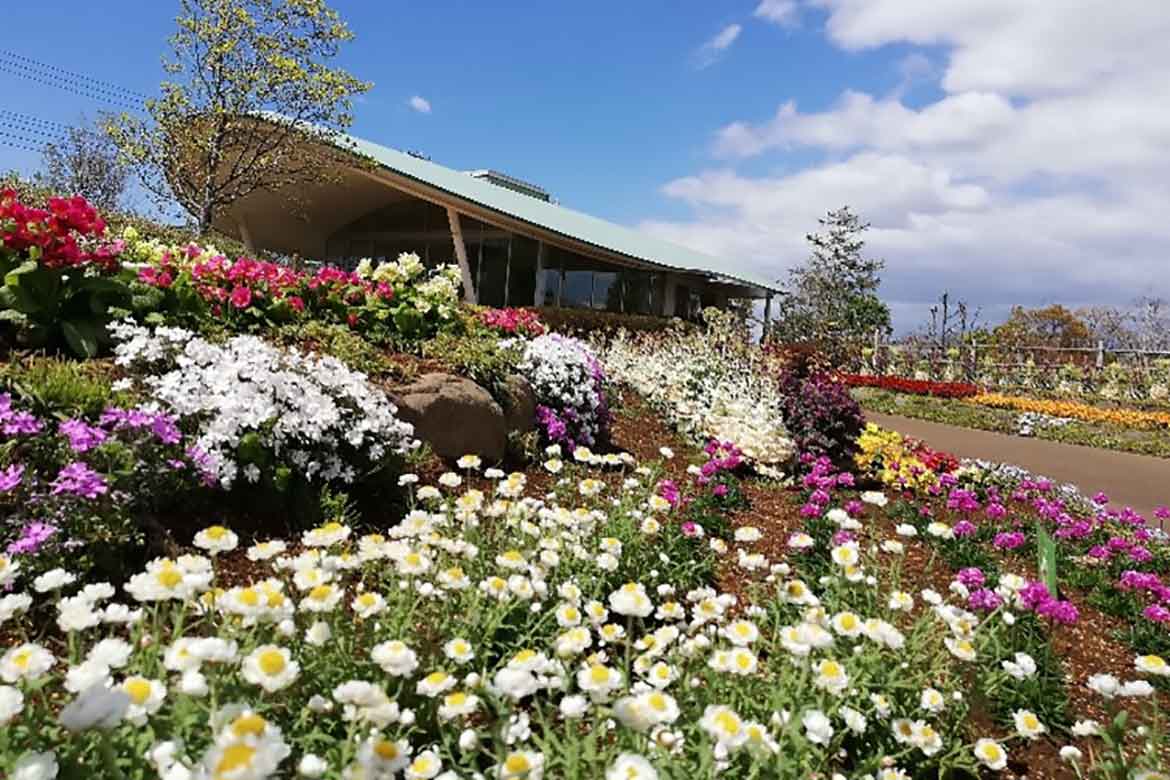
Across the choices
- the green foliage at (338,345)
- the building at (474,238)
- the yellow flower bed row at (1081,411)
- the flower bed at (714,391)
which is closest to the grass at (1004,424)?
the yellow flower bed row at (1081,411)

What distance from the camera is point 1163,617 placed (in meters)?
3.55

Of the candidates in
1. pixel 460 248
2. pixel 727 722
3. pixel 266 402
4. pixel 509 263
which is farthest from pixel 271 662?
pixel 509 263

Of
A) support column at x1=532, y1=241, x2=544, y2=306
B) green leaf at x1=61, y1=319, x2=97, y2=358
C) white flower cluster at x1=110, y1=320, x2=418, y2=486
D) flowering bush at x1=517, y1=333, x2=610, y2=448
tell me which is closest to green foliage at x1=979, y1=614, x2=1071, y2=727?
white flower cluster at x1=110, y1=320, x2=418, y2=486

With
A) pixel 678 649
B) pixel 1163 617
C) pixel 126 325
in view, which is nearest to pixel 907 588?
pixel 1163 617

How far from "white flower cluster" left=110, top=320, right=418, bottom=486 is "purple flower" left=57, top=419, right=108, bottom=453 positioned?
0.45 m

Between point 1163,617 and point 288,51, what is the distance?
17.8 meters

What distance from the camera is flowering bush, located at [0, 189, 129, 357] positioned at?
13.4ft

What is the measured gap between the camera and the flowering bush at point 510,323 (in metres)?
7.44

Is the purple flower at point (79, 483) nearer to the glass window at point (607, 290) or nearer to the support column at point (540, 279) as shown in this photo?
the support column at point (540, 279)

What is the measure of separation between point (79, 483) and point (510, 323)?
512 centimetres

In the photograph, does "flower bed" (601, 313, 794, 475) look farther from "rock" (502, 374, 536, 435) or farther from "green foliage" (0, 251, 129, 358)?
"green foliage" (0, 251, 129, 358)

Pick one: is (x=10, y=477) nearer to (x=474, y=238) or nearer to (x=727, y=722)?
(x=727, y=722)

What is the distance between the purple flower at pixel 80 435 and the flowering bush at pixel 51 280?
1.32 metres

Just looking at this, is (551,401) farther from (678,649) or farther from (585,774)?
(585,774)
